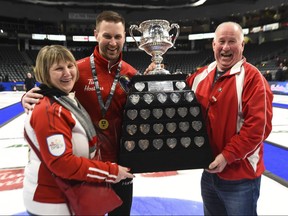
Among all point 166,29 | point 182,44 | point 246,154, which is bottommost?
point 246,154

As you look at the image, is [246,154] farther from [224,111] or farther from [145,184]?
[145,184]

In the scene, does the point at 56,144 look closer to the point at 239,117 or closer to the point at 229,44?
the point at 239,117

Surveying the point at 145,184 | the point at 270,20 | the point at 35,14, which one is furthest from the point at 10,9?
the point at 145,184

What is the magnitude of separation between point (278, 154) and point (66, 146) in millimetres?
3591

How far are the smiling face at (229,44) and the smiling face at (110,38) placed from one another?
22.7 inches

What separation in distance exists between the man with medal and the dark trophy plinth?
0.19 metres

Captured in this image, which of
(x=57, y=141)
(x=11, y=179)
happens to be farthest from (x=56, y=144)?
(x=11, y=179)

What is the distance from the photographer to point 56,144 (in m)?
1.24

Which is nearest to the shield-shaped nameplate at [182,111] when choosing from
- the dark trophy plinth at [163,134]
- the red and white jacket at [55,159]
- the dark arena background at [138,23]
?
the dark trophy plinth at [163,134]

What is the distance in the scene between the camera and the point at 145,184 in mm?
3139

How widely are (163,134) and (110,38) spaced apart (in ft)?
2.15

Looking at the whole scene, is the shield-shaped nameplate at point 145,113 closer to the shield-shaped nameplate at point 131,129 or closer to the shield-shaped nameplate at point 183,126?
the shield-shaped nameplate at point 131,129

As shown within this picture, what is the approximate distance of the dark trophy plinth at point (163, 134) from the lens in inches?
61.3

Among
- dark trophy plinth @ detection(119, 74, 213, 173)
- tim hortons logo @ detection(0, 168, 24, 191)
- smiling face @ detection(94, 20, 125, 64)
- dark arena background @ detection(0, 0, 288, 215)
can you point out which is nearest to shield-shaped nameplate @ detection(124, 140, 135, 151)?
dark trophy plinth @ detection(119, 74, 213, 173)
